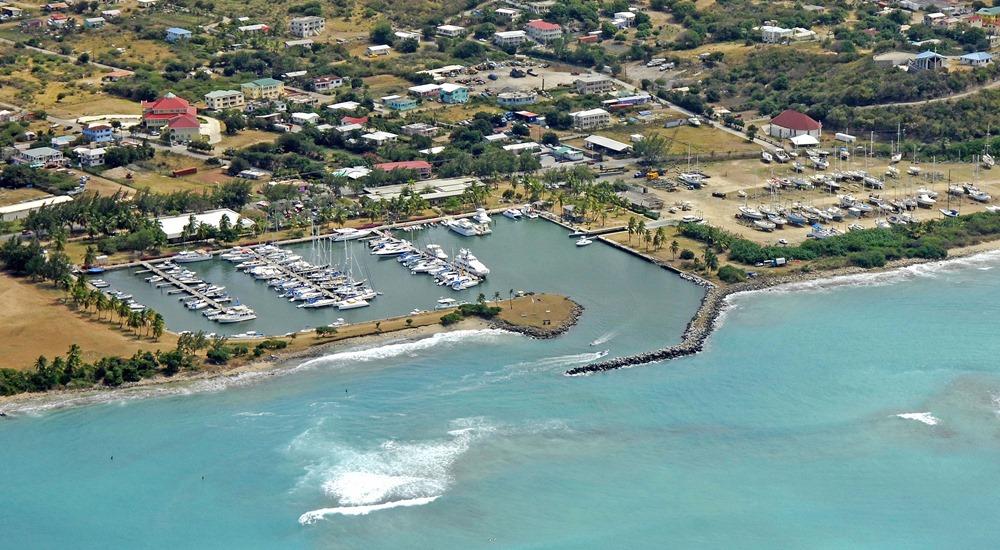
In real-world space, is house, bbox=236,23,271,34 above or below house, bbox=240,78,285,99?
above

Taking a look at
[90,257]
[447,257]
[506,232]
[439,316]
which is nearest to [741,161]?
[506,232]

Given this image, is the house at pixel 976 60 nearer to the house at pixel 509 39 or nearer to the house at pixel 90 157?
the house at pixel 509 39

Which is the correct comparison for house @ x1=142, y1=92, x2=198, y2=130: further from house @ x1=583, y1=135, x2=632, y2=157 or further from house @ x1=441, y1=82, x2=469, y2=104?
house @ x1=583, y1=135, x2=632, y2=157

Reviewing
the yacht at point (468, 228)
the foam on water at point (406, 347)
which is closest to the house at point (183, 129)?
the yacht at point (468, 228)

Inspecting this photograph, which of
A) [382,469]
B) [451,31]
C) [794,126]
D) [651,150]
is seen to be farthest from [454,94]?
[382,469]

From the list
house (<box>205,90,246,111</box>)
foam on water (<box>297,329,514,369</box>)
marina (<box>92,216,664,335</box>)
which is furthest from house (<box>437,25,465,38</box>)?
foam on water (<box>297,329,514,369</box>)
